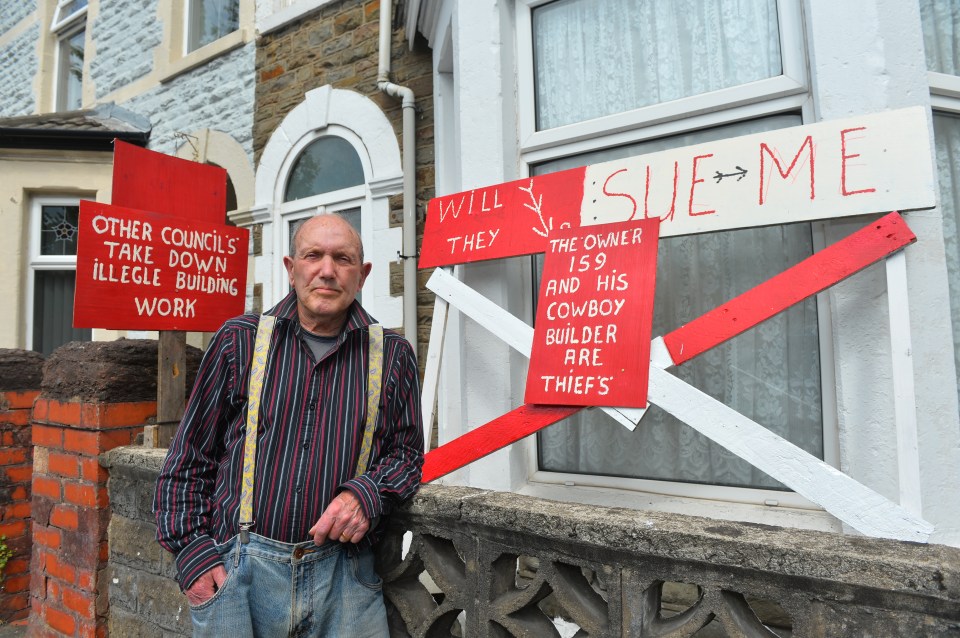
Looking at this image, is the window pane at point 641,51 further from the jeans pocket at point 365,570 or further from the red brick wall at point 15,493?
the red brick wall at point 15,493

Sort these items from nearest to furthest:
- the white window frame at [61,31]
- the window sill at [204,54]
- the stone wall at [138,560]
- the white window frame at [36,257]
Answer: the stone wall at [138,560]
the window sill at [204,54]
the white window frame at [36,257]
the white window frame at [61,31]

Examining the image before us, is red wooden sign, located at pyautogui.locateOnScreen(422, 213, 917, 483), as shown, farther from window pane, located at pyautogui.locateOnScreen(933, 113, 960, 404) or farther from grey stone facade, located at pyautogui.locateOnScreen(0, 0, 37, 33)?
grey stone facade, located at pyautogui.locateOnScreen(0, 0, 37, 33)

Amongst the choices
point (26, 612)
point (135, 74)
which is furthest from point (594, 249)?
point (135, 74)

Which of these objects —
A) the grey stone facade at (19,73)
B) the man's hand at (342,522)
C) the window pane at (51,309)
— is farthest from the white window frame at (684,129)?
the grey stone facade at (19,73)

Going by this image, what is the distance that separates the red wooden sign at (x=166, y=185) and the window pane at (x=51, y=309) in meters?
4.52

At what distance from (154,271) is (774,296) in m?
2.68

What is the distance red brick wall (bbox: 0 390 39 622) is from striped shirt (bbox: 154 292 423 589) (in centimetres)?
258

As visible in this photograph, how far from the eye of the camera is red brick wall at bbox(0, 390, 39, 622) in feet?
11.0

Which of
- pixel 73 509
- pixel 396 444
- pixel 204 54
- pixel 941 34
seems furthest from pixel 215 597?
pixel 204 54

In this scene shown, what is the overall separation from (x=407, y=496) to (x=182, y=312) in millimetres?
1811

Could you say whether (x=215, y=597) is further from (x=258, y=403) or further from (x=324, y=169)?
(x=324, y=169)

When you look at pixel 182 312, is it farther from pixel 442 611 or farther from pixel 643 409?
pixel 643 409

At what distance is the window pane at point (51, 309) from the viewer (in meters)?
6.43

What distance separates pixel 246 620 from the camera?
1.50 metres
